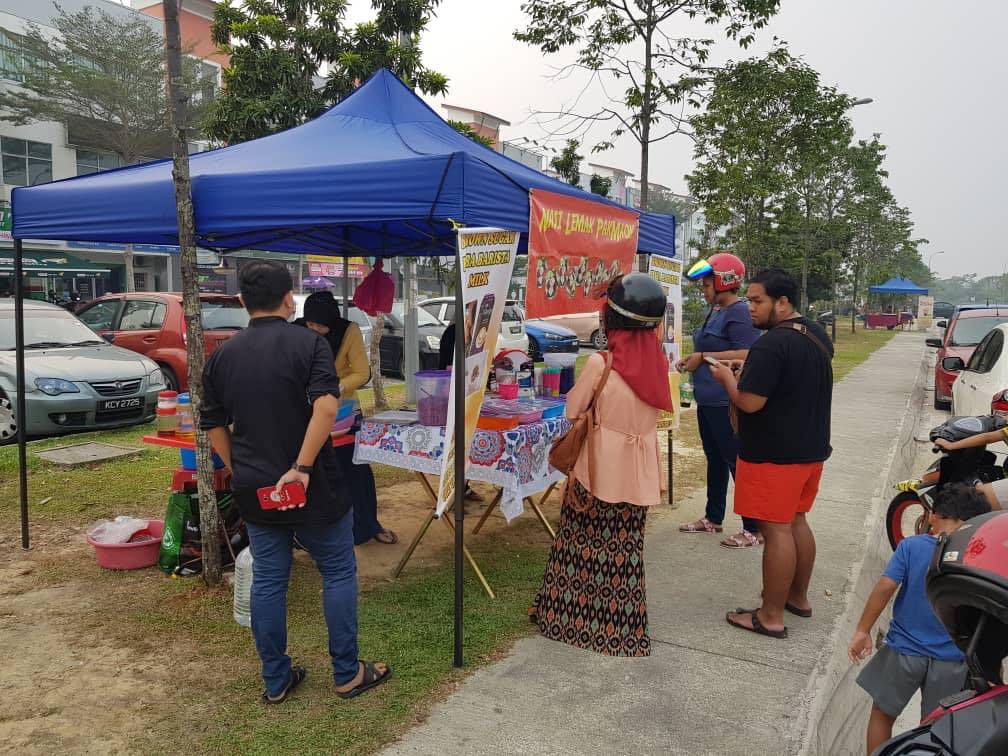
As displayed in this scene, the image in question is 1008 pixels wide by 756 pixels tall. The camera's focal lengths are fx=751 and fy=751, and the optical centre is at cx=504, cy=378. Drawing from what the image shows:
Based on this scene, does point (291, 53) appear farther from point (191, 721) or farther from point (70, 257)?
point (70, 257)

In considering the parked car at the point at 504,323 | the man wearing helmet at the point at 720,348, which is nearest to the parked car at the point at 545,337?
the parked car at the point at 504,323

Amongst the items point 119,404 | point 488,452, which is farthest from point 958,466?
point 119,404

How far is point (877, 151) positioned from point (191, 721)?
95.6 feet

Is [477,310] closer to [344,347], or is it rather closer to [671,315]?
[344,347]

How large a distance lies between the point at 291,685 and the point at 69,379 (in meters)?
6.25

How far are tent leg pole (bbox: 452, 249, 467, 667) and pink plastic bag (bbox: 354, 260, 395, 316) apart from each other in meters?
2.68

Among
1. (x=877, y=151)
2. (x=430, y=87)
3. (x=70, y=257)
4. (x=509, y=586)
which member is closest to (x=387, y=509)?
(x=509, y=586)

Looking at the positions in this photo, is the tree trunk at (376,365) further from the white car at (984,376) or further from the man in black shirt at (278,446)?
the man in black shirt at (278,446)

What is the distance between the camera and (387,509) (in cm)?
583

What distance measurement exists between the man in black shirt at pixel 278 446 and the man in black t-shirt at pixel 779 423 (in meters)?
1.88

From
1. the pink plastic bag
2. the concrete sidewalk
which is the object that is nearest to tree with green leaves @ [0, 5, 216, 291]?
the pink plastic bag

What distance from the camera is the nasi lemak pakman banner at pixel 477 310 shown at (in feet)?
10.8

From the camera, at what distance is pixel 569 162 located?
36.7ft

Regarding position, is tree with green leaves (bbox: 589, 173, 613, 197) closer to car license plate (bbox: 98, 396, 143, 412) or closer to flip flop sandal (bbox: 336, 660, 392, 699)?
car license plate (bbox: 98, 396, 143, 412)
